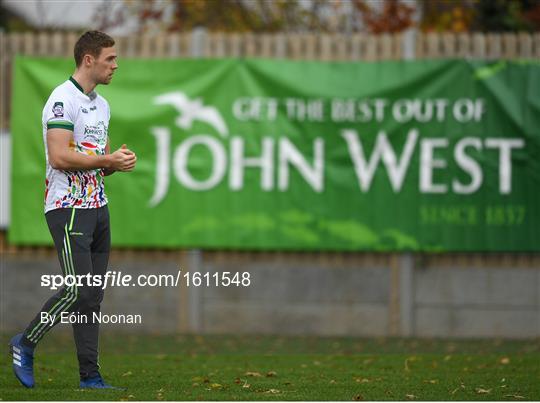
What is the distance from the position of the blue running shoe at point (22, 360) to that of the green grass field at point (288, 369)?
9 centimetres

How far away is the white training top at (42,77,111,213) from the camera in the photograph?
7.18 metres

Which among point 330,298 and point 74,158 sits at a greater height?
point 74,158

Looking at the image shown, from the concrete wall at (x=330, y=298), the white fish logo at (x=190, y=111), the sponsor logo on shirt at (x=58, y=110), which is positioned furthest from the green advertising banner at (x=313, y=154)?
the sponsor logo on shirt at (x=58, y=110)

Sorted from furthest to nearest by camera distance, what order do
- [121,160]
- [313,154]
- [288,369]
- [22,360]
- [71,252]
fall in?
[313,154] → [288,369] → [22,360] → [71,252] → [121,160]

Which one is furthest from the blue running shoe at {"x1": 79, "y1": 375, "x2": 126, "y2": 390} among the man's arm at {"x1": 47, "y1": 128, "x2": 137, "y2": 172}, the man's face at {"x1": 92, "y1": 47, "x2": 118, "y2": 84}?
the man's face at {"x1": 92, "y1": 47, "x2": 118, "y2": 84}

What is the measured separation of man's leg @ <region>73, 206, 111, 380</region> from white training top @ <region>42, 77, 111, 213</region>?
17 cm

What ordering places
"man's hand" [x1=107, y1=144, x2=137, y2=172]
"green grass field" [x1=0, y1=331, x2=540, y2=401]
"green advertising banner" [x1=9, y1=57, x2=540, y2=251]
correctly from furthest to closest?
"green advertising banner" [x1=9, y1=57, x2=540, y2=251]
"green grass field" [x1=0, y1=331, x2=540, y2=401]
"man's hand" [x1=107, y1=144, x2=137, y2=172]

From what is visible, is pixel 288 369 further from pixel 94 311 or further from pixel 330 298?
pixel 330 298

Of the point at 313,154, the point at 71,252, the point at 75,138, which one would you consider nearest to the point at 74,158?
the point at 75,138

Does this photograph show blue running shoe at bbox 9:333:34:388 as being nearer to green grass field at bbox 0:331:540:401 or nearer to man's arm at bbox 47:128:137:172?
green grass field at bbox 0:331:540:401

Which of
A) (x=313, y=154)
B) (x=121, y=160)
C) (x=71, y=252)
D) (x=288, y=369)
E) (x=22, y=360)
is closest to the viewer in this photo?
(x=121, y=160)

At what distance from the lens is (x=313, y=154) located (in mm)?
12633

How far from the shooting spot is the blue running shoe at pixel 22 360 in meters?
7.39

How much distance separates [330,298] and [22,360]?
564cm
